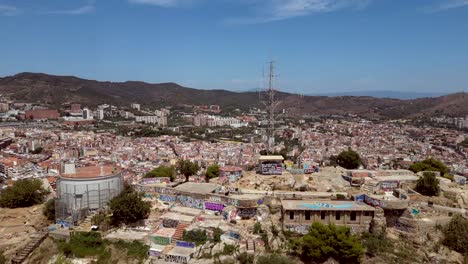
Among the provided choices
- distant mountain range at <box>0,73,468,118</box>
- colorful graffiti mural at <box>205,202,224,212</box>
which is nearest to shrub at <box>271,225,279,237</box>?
colorful graffiti mural at <box>205,202,224,212</box>

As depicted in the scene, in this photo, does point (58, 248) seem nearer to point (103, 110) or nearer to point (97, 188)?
point (97, 188)

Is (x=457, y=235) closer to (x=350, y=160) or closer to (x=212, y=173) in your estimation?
(x=350, y=160)

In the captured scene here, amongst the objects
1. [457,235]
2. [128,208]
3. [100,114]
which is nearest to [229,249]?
[128,208]

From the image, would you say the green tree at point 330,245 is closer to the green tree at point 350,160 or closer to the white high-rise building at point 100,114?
the green tree at point 350,160

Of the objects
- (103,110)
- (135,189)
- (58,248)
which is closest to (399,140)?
(135,189)

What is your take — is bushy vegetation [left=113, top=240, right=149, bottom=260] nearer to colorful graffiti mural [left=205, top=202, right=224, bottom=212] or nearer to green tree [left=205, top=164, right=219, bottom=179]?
colorful graffiti mural [left=205, top=202, right=224, bottom=212]
